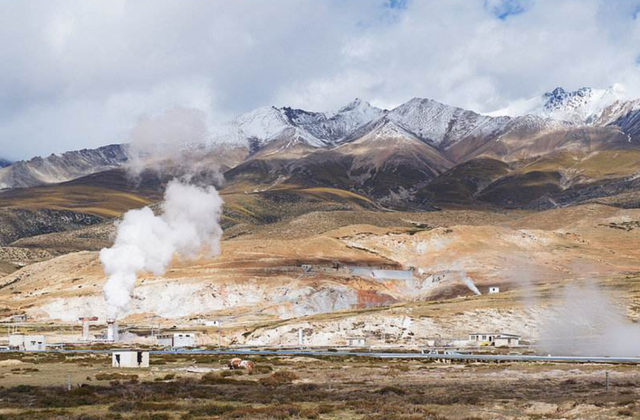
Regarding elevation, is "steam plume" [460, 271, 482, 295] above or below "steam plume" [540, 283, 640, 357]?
above

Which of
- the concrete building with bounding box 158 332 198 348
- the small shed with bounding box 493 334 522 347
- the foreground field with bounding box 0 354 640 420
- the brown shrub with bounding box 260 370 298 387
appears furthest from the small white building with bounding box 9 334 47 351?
the small shed with bounding box 493 334 522 347

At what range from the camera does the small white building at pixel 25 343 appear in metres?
97.0

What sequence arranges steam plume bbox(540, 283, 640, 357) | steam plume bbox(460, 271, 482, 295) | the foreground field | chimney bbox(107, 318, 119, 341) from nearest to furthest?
the foreground field → steam plume bbox(540, 283, 640, 357) → chimney bbox(107, 318, 119, 341) → steam plume bbox(460, 271, 482, 295)

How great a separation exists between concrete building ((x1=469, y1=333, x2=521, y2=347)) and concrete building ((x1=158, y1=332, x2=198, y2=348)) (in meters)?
35.1

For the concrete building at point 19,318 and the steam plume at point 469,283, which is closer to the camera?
the concrete building at point 19,318

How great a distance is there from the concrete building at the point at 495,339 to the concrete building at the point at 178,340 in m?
35.1

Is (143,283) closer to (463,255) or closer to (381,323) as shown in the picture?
(381,323)

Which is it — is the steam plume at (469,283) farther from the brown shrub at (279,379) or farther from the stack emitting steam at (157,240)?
the brown shrub at (279,379)

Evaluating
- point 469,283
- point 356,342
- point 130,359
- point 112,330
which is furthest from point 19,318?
point 469,283

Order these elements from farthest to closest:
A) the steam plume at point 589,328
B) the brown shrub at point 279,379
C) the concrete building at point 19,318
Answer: the concrete building at point 19,318 → the steam plume at point 589,328 → the brown shrub at point 279,379

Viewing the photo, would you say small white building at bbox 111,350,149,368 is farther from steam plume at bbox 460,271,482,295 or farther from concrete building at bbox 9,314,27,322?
steam plume at bbox 460,271,482,295

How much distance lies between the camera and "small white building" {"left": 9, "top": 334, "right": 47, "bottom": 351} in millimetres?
97000

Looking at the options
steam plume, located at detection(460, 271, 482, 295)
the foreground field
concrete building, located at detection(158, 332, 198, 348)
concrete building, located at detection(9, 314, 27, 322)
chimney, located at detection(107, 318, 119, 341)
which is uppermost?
steam plume, located at detection(460, 271, 482, 295)

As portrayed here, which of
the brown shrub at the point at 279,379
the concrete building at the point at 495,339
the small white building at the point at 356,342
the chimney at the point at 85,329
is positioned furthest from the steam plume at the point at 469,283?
the brown shrub at the point at 279,379
